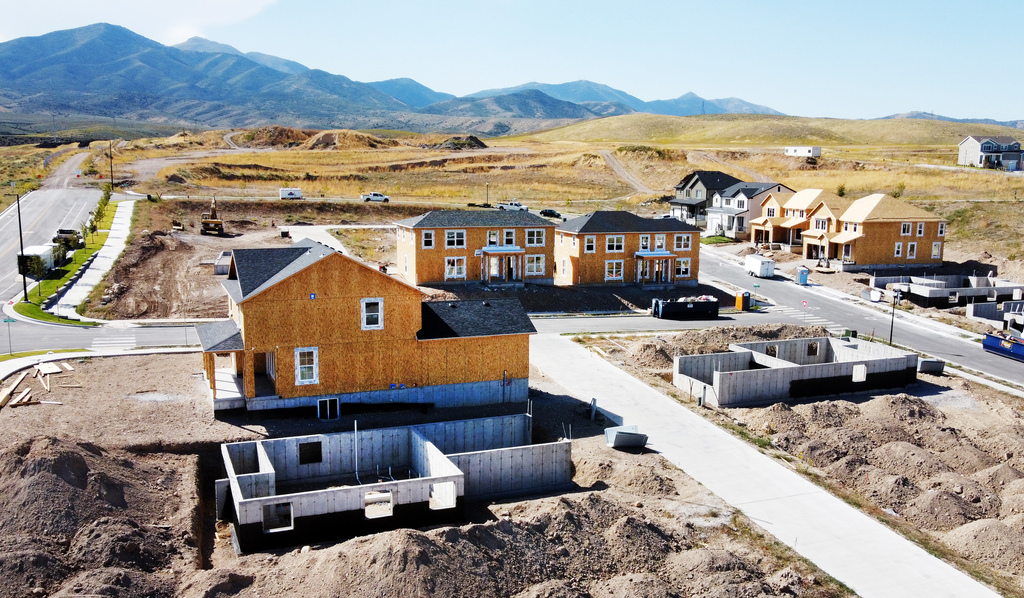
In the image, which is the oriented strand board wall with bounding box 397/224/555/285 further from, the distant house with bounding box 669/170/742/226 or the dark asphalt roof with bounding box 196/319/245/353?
the distant house with bounding box 669/170/742/226

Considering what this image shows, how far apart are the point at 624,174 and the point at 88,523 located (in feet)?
396

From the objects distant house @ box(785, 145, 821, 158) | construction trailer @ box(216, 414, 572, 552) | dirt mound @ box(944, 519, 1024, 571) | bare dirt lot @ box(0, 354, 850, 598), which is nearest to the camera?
bare dirt lot @ box(0, 354, 850, 598)

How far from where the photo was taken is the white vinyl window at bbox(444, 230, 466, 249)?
55.7m

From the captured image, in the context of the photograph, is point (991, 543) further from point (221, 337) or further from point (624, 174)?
point (624, 174)

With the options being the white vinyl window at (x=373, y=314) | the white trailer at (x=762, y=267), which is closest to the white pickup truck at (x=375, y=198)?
the white trailer at (x=762, y=267)

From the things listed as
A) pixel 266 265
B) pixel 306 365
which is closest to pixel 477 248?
pixel 266 265

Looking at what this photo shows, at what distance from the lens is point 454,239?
184 ft

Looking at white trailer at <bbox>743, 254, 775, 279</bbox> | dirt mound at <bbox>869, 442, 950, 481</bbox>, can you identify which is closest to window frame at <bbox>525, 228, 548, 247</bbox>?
white trailer at <bbox>743, 254, 775, 279</bbox>

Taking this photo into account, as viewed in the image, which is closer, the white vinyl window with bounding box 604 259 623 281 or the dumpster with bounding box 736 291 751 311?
the dumpster with bounding box 736 291 751 311

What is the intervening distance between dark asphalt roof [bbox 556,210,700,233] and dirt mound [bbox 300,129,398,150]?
116 meters

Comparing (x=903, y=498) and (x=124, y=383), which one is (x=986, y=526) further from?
(x=124, y=383)

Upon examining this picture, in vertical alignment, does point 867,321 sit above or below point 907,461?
above

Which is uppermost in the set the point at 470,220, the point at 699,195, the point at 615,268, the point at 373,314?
the point at 699,195

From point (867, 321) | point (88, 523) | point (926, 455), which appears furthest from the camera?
point (867, 321)
